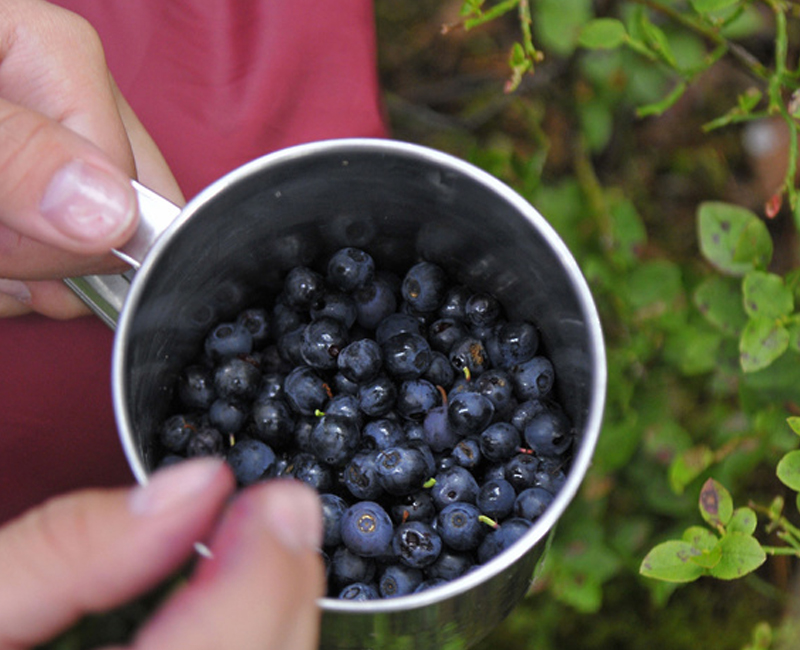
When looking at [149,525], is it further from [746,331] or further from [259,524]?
[746,331]

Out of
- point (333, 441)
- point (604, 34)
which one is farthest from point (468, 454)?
point (604, 34)

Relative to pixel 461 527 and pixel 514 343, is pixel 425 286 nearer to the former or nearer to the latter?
pixel 514 343

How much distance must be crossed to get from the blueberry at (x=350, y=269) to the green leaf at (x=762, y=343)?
0.43 m

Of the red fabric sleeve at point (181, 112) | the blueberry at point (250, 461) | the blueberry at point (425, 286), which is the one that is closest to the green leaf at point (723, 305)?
the blueberry at point (425, 286)

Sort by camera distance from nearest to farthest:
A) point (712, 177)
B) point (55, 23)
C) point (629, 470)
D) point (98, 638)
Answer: point (55, 23)
point (98, 638)
point (629, 470)
point (712, 177)

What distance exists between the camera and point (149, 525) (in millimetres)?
521

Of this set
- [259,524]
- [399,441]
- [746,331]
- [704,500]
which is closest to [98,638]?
[399,441]

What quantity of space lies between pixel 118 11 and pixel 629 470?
1.06 meters

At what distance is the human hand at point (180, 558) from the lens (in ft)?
1.65

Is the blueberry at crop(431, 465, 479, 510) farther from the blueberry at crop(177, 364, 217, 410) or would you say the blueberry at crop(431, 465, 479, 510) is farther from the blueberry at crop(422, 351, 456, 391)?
the blueberry at crop(177, 364, 217, 410)

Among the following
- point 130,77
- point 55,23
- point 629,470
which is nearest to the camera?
point 55,23

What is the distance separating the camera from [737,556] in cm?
76

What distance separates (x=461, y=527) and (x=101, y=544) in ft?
1.08

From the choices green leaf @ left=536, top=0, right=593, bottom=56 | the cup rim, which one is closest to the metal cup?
the cup rim
